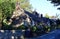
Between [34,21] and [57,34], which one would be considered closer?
[57,34]

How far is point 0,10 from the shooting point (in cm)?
3612

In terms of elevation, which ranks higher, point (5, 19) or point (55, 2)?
→ point (55, 2)

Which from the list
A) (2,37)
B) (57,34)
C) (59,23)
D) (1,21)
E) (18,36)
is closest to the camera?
(57,34)

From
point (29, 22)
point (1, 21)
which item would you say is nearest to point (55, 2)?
point (1, 21)

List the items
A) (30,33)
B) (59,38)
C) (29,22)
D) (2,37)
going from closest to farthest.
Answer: (59,38), (2,37), (30,33), (29,22)

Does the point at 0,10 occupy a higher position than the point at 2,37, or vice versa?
the point at 0,10

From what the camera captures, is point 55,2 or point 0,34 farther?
point 55,2

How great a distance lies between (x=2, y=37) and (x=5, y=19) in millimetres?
15470

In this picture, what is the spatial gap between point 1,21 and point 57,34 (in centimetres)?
2148

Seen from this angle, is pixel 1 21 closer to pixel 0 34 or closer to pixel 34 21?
pixel 34 21

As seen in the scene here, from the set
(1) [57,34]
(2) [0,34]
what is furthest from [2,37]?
(1) [57,34]

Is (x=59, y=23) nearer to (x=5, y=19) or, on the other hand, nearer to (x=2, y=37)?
(x=5, y=19)

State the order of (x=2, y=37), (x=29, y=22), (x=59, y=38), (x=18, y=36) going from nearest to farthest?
(x=59, y=38) → (x=2, y=37) → (x=18, y=36) → (x=29, y=22)

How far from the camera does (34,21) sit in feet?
146
